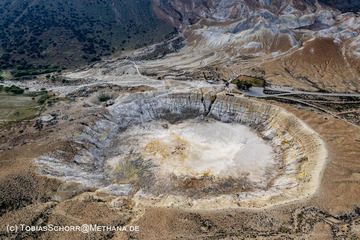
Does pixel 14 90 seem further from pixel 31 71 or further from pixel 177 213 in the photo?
pixel 177 213

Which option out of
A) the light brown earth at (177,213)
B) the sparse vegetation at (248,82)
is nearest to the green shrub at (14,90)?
the light brown earth at (177,213)

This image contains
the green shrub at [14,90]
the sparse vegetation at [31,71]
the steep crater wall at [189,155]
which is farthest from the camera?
the sparse vegetation at [31,71]

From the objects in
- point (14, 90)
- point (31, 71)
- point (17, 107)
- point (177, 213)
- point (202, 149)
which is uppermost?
point (14, 90)

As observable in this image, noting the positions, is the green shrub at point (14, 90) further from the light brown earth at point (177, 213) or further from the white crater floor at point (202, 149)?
the light brown earth at point (177, 213)

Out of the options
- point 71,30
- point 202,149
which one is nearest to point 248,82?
point 202,149

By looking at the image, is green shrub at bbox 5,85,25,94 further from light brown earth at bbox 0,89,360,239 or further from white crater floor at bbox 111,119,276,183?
light brown earth at bbox 0,89,360,239

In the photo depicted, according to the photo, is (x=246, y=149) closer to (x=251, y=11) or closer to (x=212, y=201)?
(x=212, y=201)

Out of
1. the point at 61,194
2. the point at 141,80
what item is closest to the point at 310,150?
the point at 61,194
